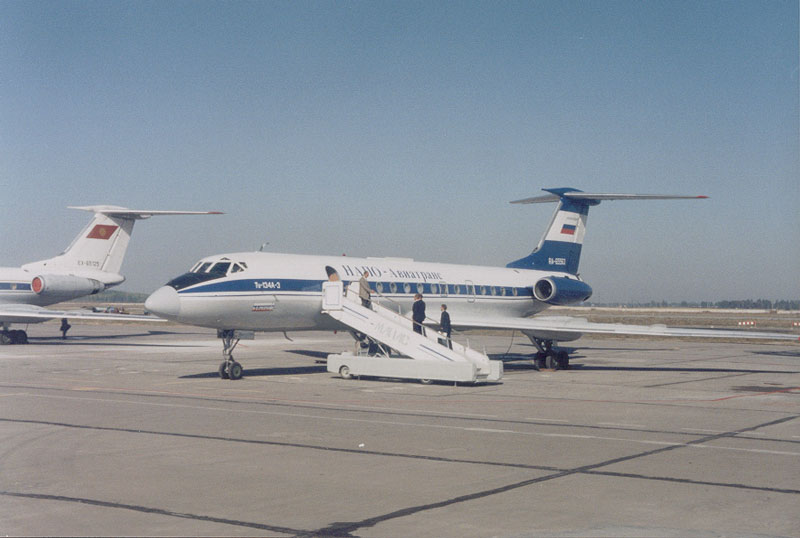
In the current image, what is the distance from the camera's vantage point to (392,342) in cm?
2000

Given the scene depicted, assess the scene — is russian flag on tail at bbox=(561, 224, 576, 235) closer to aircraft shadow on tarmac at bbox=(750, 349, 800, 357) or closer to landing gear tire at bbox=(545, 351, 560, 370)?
landing gear tire at bbox=(545, 351, 560, 370)

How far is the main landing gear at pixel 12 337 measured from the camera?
35.0m

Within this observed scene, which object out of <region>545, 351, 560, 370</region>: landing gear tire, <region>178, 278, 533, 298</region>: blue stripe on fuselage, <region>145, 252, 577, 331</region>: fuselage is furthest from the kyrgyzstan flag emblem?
<region>545, 351, 560, 370</region>: landing gear tire

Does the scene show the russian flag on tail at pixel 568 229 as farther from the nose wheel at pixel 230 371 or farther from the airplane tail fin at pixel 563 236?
the nose wheel at pixel 230 371

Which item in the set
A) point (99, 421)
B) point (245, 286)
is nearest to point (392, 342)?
point (245, 286)

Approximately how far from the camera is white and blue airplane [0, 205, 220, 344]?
117ft

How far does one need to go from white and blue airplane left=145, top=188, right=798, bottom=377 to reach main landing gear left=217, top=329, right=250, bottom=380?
0.22 ft

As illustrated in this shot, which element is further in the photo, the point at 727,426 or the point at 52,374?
the point at 52,374

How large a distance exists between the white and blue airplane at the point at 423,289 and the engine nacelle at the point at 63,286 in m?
18.2

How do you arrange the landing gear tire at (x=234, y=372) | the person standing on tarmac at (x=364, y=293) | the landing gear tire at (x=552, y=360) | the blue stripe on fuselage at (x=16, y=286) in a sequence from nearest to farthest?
the landing gear tire at (x=234, y=372), the person standing on tarmac at (x=364, y=293), the landing gear tire at (x=552, y=360), the blue stripe on fuselage at (x=16, y=286)

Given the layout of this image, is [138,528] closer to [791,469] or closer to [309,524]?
[309,524]

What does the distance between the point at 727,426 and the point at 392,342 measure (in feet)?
30.2

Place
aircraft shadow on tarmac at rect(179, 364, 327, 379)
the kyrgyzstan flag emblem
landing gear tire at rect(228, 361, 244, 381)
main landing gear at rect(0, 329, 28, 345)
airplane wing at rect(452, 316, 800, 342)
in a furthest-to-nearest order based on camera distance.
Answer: the kyrgyzstan flag emblem < main landing gear at rect(0, 329, 28, 345) < airplane wing at rect(452, 316, 800, 342) < aircraft shadow on tarmac at rect(179, 364, 327, 379) < landing gear tire at rect(228, 361, 244, 381)

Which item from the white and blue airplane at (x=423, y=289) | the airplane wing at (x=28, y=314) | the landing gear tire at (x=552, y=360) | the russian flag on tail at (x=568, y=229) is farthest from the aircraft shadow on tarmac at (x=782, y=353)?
the airplane wing at (x=28, y=314)
